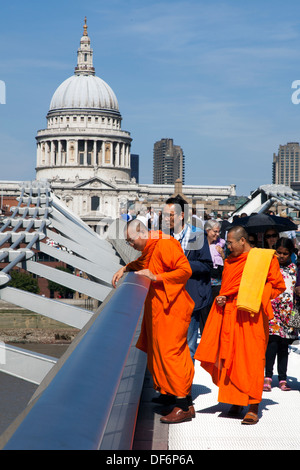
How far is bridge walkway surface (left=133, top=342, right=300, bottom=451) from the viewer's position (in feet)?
13.7

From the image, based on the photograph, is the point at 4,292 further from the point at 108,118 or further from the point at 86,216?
the point at 108,118

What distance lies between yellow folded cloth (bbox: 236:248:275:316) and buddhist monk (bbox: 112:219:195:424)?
0.48 meters

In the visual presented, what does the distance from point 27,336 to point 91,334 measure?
233ft

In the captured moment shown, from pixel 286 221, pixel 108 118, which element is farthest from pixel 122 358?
pixel 108 118

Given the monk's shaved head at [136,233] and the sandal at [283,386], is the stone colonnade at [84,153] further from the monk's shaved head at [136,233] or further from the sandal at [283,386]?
the monk's shaved head at [136,233]

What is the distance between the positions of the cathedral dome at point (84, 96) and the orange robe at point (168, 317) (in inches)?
4924

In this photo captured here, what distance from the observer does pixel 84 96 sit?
128 m

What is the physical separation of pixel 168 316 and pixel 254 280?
0.74 meters

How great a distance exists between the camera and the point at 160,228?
5.28 metres

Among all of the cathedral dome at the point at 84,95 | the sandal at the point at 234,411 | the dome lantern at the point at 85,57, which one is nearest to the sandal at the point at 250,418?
the sandal at the point at 234,411

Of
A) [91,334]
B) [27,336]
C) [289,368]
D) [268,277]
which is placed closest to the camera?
[91,334]

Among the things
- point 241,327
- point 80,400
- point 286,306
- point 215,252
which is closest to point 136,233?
point 241,327

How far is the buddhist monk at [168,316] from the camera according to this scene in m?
4.60

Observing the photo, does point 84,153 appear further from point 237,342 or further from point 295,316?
point 237,342
